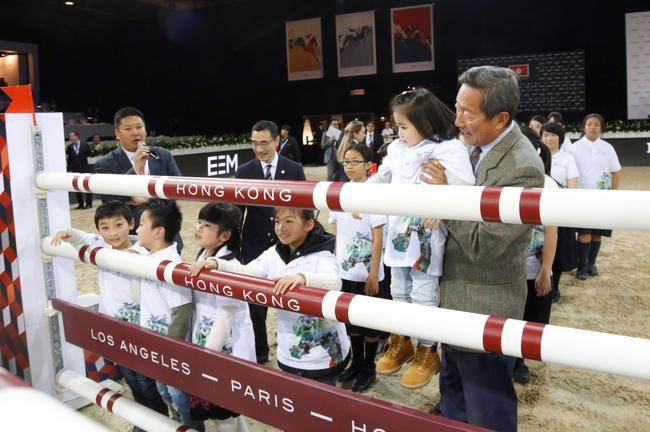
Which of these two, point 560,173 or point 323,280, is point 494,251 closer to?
point 323,280

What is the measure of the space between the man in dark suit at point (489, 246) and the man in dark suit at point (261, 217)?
63.7 inches

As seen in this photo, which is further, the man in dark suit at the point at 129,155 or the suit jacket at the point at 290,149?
the suit jacket at the point at 290,149

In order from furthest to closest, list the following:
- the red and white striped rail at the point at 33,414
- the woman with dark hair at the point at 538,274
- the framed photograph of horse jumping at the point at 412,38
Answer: the framed photograph of horse jumping at the point at 412,38 → the woman with dark hair at the point at 538,274 → the red and white striped rail at the point at 33,414

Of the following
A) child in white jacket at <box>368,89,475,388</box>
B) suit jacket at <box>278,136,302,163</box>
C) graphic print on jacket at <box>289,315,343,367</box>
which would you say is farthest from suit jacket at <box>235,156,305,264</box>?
suit jacket at <box>278,136,302,163</box>

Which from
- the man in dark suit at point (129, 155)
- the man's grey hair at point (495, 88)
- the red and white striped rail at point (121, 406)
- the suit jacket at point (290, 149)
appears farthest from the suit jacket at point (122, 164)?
the suit jacket at point (290, 149)

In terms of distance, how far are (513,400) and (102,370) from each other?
1935mm

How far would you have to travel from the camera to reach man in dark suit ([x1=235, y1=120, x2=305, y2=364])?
2996mm

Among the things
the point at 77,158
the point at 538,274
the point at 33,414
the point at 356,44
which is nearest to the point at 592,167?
the point at 538,274

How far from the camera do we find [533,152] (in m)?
1.38

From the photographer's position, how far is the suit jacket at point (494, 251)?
4.36ft

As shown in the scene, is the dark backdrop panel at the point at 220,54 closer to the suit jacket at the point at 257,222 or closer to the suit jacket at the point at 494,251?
the suit jacket at the point at 257,222

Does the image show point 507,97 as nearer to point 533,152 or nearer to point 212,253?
point 533,152

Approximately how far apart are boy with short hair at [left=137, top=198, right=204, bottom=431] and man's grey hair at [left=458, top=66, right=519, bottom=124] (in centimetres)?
106

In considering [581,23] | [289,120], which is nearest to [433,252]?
[581,23]
